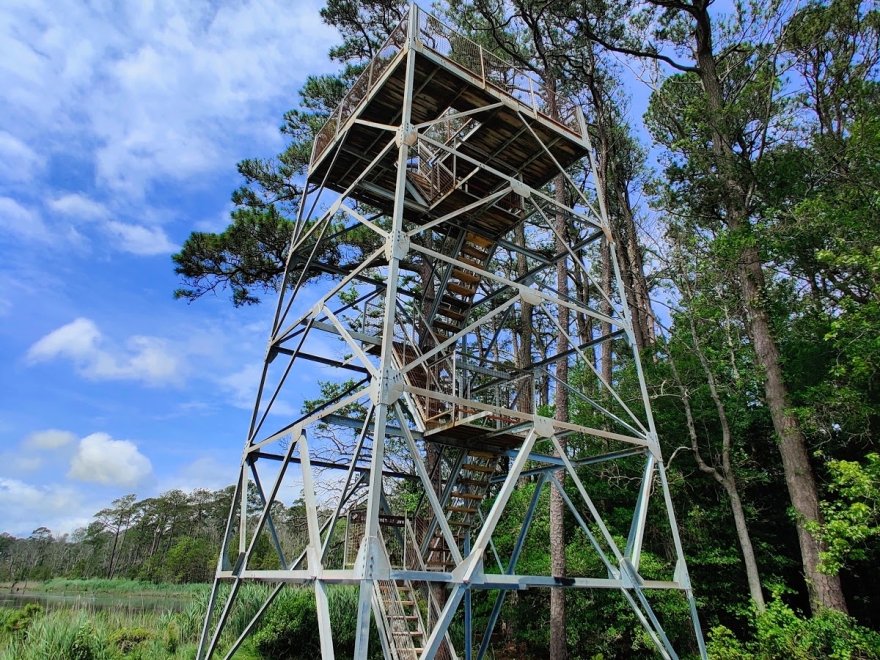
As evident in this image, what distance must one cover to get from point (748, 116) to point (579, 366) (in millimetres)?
9751

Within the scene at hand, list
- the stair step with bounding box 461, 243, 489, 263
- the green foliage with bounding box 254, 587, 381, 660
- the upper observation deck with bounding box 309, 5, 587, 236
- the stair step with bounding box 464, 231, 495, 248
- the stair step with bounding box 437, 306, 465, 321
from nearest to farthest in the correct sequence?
1. the upper observation deck with bounding box 309, 5, 587, 236
2. the stair step with bounding box 437, 306, 465, 321
3. the stair step with bounding box 464, 231, 495, 248
4. the stair step with bounding box 461, 243, 489, 263
5. the green foliage with bounding box 254, 587, 381, 660

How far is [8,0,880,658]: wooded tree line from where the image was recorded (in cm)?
1195

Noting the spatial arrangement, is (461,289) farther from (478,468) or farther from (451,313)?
(478,468)

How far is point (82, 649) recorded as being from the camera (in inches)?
398

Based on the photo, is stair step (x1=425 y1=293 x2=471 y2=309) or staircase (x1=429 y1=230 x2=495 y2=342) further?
stair step (x1=425 y1=293 x2=471 y2=309)

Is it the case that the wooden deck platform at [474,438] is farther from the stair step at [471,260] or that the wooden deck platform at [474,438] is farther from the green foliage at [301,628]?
the green foliage at [301,628]

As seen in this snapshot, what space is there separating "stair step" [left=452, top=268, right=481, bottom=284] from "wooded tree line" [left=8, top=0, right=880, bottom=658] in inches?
223

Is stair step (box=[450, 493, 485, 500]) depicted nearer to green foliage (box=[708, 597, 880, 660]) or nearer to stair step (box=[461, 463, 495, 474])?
stair step (box=[461, 463, 495, 474])

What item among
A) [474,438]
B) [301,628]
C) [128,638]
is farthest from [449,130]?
[128,638]

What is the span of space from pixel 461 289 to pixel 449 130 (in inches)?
127

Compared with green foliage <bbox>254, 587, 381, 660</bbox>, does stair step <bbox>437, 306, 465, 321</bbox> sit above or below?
above

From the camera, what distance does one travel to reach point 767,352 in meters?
13.0

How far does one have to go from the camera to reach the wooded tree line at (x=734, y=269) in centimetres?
1195

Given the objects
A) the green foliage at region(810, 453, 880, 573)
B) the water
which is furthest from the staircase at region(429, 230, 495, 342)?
the water
